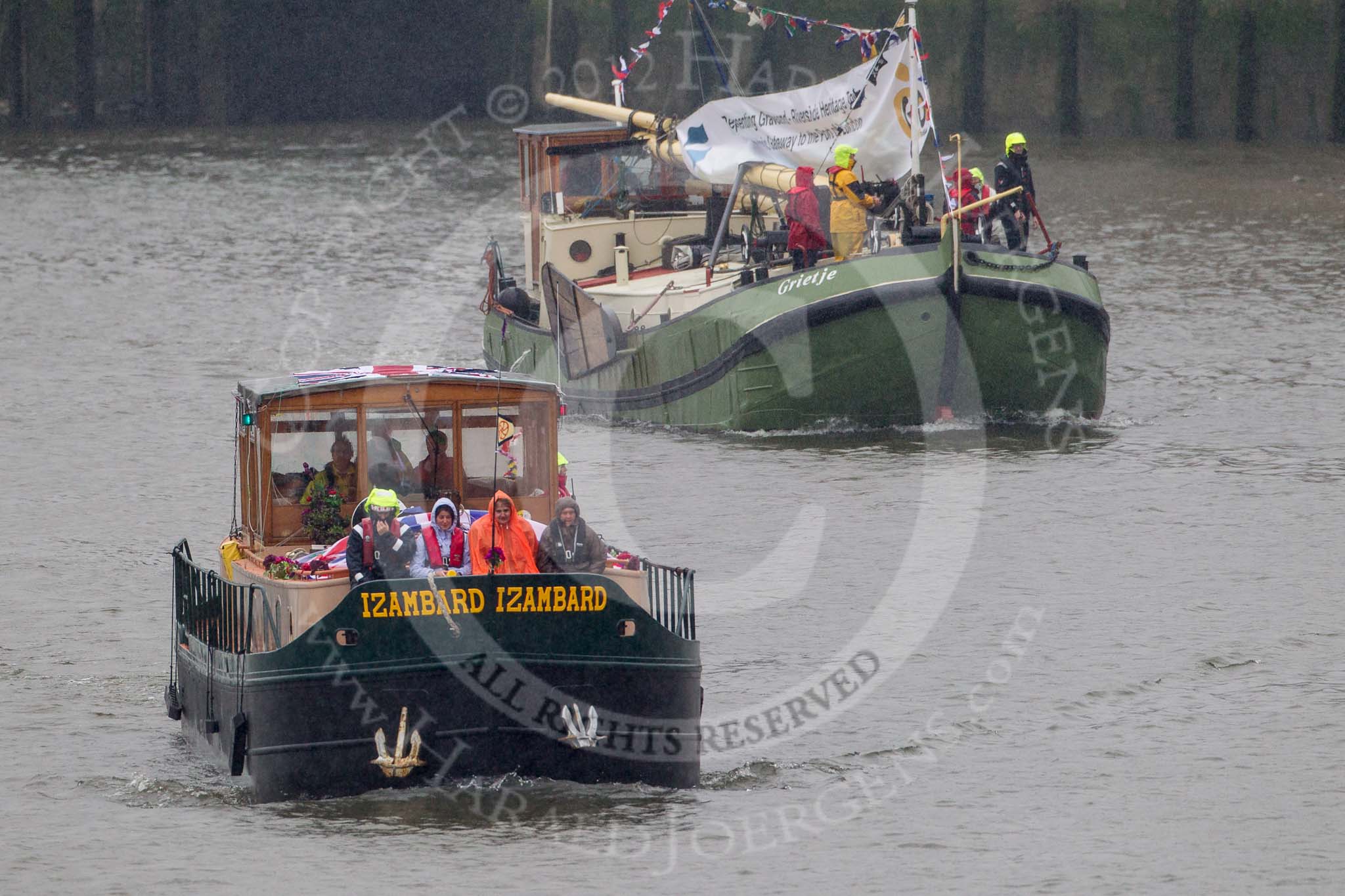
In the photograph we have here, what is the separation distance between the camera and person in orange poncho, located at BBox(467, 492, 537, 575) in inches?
587

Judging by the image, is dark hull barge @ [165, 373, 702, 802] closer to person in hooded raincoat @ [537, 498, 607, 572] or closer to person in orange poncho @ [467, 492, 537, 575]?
person in hooded raincoat @ [537, 498, 607, 572]

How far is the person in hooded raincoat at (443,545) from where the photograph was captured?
15.1 m

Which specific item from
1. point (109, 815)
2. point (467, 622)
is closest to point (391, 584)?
point (467, 622)

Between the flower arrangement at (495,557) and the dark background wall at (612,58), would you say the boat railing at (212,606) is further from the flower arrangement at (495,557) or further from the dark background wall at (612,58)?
the dark background wall at (612,58)

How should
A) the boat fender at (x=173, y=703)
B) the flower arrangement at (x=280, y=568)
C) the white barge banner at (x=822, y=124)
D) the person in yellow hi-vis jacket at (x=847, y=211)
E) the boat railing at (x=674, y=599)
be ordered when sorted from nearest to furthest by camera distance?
the boat railing at (x=674, y=599) → the flower arrangement at (x=280, y=568) → the boat fender at (x=173, y=703) → the person in yellow hi-vis jacket at (x=847, y=211) → the white barge banner at (x=822, y=124)

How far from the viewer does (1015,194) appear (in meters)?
27.6

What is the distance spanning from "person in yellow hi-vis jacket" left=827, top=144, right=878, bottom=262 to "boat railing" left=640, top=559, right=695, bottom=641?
12012mm

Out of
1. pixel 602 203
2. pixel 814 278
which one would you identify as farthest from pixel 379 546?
pixel 602 203

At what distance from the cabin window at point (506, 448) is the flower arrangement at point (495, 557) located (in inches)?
57.2

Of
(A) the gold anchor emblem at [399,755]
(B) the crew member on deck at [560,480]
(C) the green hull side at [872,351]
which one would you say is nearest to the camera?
(A) the gold anchor emblem at [399,755]

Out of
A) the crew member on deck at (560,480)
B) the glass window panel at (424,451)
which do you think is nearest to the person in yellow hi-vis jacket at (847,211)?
the crew member on deck at (560,480)

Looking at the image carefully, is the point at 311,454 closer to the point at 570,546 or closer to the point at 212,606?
the point at 212,606

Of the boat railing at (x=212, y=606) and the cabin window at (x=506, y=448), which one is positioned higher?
the cabin window at (x=506, y=448)

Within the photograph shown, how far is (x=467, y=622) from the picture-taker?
14.3 m
